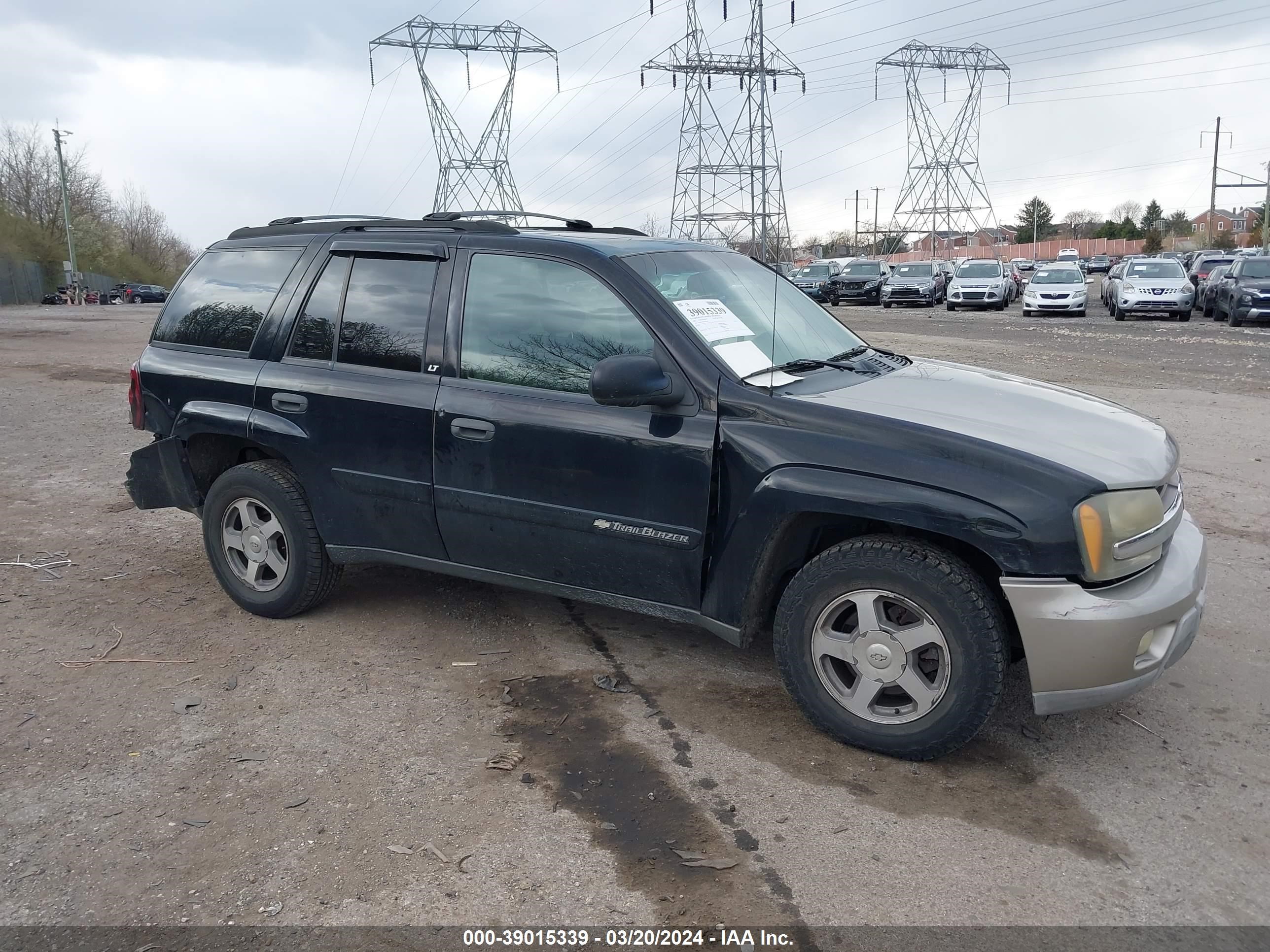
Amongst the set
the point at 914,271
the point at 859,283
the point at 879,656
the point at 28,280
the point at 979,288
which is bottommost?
the point at 879,656

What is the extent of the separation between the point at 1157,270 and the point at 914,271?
34.5 feet

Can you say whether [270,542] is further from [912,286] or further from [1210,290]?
[912,286]

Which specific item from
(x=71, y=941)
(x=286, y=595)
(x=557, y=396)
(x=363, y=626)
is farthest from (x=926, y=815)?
(x=286, y=595)

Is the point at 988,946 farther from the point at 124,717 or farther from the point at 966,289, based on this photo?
the point at 966,289

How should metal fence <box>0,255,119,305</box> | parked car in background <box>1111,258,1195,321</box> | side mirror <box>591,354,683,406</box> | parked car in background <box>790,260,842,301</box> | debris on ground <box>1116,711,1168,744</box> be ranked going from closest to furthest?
side mirror <box>591,354,683,406</box>, debris on ground <box>1116,711,1168,744</box>, parked car in background <box>1111,258,1195,321</box>, parked car in background <box>790,260,842,301</box>, metal fence <box>0,255,119,305</box>

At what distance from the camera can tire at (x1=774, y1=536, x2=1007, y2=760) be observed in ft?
10.8

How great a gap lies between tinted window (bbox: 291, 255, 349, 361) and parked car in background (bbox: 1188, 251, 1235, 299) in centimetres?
3251

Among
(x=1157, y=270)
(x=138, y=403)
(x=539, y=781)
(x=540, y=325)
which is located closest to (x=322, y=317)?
(x=540, y=325)

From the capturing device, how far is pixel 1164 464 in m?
3.63

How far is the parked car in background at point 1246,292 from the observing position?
23.1 metres

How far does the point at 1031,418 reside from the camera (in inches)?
147

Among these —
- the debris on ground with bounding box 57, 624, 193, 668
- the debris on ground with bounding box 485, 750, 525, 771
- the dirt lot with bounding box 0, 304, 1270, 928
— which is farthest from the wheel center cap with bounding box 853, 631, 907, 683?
the debris on ground with bounding box 57, 624, 193, 668

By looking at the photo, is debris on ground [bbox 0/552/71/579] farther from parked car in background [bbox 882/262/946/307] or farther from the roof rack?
parked car in background [bbox 882/262/946/307]

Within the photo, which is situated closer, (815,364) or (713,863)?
(713,863)
